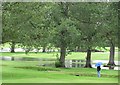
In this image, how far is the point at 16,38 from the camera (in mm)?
32938

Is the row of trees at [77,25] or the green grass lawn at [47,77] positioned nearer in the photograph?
the green grass lawn at [47,77]

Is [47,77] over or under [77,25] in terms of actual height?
→ under

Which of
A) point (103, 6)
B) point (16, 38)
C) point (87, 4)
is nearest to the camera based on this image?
point (16, 38)

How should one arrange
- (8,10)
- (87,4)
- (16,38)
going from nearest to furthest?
(8,10) < (16,38) < (87,4)

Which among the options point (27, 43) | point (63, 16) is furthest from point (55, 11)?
point (27, 43)

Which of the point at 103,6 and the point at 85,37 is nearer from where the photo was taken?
the point at 103,6

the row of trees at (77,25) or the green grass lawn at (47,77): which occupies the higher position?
the row of trees at (77,25)

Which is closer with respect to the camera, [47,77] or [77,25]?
[47,77]

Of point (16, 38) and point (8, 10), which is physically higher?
point (8, 10)

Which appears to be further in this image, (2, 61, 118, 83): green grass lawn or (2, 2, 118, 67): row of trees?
(2, 2, 118, 67): row of trees

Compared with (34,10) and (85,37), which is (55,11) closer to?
(85,37)

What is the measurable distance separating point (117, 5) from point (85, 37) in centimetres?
1876

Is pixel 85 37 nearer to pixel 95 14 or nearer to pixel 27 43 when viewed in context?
pixel 95 14

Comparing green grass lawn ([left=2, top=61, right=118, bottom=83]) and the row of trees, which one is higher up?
the row of trees
